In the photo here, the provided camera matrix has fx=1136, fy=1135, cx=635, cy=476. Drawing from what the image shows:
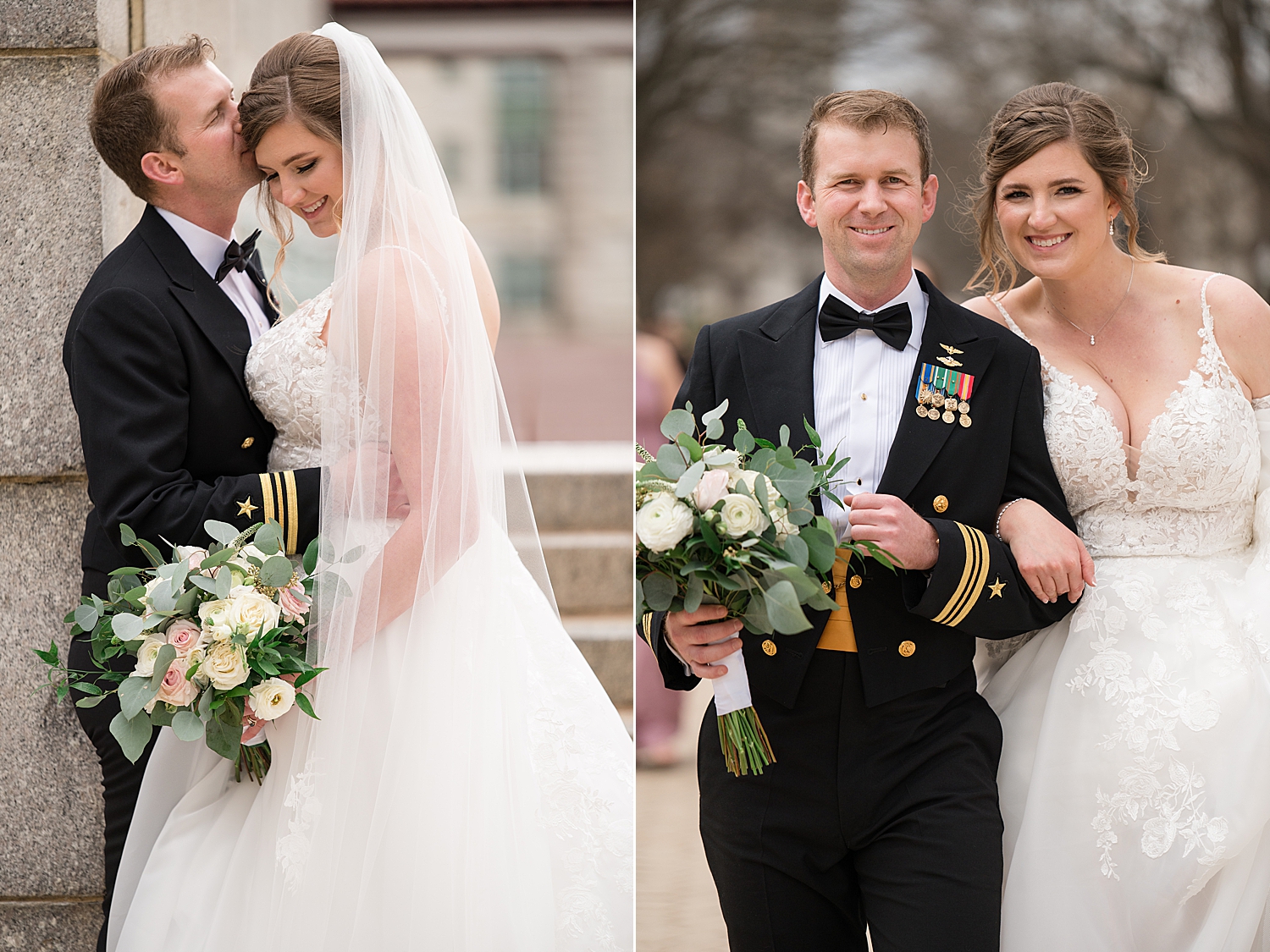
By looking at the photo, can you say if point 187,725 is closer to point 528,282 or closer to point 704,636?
point 704,636

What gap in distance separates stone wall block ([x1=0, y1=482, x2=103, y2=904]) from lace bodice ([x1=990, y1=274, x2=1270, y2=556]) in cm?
281

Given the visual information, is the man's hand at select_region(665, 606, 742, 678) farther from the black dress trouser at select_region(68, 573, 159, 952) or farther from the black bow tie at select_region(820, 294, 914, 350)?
the black dress trouser at select_region(68, 573, 159, 952)

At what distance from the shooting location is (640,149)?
36.0 ft

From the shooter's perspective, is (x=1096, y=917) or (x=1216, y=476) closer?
(x=1096, y=917)

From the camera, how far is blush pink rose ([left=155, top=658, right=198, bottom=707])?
7.61 ft

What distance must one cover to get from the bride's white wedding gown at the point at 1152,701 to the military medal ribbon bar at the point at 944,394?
0.30 m

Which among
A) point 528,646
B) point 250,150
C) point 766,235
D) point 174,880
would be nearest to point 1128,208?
point 528,646

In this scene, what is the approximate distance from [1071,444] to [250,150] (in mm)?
2155

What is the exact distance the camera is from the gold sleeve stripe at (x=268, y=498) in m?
2.60

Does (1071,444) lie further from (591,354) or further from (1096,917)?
(591,354)

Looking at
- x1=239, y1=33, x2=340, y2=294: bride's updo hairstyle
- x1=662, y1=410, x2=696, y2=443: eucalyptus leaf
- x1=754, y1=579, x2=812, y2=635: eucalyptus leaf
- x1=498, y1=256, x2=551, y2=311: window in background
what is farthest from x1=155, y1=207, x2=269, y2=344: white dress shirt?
x1=498, y1=256, x2=551, y2=311: window in background

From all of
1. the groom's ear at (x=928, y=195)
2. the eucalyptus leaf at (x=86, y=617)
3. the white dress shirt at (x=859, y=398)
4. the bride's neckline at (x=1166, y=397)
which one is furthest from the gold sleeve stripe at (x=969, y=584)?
the eucalyptus leaf at (x=86, y=617)

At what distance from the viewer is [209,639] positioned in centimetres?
233

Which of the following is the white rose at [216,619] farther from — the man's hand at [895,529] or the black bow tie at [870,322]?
the black bow tie at [870,322]
